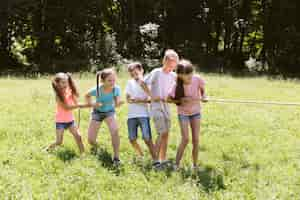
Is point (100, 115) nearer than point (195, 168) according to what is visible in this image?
No

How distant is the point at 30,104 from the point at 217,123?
16.2 feet

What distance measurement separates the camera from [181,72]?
22.2ft

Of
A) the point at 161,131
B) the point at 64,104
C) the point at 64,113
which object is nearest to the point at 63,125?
the point at 64,113

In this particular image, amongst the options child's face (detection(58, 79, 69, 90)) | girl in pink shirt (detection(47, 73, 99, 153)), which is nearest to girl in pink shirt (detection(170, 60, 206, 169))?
girl in pink shirt (detection(47, 73, 99, 153))

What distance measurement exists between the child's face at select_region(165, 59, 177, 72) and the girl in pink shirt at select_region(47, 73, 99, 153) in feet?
5.30

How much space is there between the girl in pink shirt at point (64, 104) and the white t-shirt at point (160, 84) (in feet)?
4.25

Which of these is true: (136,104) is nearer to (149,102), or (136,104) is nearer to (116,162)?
(149,102)

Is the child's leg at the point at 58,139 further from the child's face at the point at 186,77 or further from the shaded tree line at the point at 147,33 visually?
the shaded tree line at the point at 147,33

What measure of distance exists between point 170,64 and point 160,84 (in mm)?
355

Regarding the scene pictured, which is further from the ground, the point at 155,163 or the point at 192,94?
the point at 192,94

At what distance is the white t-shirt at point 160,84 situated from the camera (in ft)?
23.5

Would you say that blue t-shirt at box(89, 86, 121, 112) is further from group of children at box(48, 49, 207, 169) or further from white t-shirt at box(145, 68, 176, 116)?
white t-shirt at box(145, 68, 176, 116)

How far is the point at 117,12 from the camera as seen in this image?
32.5m

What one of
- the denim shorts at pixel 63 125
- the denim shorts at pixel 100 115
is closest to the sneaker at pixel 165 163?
the denim shorts at pixel 100 115
